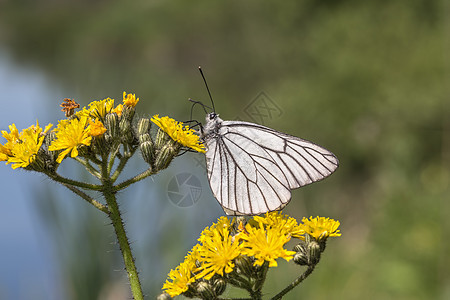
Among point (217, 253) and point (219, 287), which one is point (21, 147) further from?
point (219, 287)

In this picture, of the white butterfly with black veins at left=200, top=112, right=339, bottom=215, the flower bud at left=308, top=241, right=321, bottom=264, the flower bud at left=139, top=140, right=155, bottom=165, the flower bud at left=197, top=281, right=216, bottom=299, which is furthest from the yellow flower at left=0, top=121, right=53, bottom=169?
the flower bud at left=308, top=241, right=321, bottom=264

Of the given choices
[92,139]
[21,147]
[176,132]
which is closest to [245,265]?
[176,132]

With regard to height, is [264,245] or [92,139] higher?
[92,139]

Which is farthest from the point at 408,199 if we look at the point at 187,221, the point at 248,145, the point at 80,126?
the point at 80,126

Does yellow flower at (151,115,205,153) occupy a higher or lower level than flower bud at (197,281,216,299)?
higher

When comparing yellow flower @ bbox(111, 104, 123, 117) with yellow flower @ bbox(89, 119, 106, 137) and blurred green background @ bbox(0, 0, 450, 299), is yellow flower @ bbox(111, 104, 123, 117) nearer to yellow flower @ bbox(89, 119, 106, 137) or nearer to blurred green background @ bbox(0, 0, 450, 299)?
yellow flower @ bbox(89, 119, 106, 137)

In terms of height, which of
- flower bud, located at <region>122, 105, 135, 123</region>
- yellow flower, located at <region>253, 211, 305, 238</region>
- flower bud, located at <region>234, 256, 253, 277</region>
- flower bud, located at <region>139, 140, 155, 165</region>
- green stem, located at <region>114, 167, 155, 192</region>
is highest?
flower bud, located at <region>122, 105, 135, 123</region>

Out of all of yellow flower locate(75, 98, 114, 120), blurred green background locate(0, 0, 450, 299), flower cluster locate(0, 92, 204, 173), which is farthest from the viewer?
blurred green background locate(0, 0, 450, 299)
